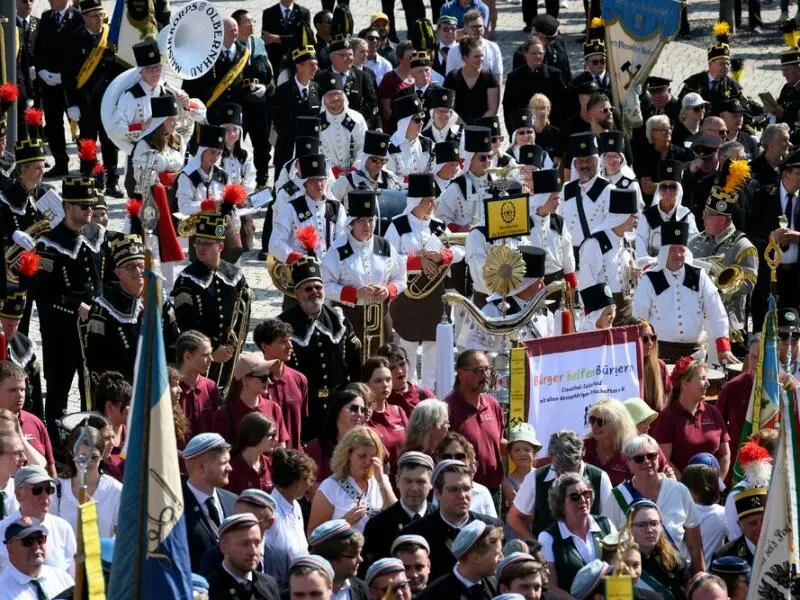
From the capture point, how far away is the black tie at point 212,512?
11.9m

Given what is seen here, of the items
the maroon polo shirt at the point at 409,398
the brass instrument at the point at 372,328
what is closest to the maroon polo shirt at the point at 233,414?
the maroon polo shirt at the point at 409,398

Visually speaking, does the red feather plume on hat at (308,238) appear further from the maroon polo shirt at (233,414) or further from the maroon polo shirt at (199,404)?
the maroon polo shirt at (233,414)

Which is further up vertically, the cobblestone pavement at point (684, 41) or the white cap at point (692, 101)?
the cobblestone pavement at point (684, 41)

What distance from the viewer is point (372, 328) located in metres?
16.6

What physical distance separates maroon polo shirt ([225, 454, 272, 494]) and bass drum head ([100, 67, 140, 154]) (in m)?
7.42

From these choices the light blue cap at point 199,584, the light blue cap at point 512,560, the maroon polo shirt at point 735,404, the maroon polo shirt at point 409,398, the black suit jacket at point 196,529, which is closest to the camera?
the light blue cap at point 199,584

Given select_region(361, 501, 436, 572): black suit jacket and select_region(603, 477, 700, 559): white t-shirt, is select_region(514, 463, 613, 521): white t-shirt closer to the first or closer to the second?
select_region(603, 477, 700, 559): white t-shirt

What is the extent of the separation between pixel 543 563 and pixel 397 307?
6033 millimetres

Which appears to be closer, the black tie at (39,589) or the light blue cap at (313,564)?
the light blue cap at (313,564)

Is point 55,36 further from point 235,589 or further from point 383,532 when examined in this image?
point 235,589

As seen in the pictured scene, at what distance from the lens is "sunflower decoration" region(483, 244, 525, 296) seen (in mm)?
16094

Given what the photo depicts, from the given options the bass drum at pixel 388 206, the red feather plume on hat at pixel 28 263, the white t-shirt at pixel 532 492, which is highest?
the red feather plume on hat at pixel 28 263

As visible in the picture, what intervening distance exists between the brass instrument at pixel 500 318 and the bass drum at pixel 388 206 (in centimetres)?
218

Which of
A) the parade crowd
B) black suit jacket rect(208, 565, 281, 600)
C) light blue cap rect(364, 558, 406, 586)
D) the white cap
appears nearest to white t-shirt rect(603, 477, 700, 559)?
the parade crowd
